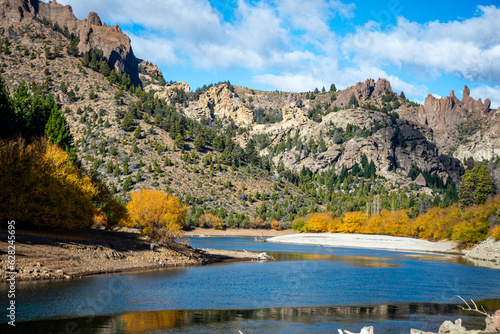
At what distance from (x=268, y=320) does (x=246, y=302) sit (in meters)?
5.85

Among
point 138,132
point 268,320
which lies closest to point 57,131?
point 268,320

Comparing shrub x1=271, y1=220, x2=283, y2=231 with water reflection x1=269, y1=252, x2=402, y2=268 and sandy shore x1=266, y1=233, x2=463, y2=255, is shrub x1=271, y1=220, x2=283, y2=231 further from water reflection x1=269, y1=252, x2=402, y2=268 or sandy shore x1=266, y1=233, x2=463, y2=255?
water reflection x1=269, y1=252, x2=402, y2=268

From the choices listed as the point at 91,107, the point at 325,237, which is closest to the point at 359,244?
the point at 325,237

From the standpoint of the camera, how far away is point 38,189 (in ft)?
144

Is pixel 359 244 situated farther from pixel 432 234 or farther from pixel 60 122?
pixel 60 122

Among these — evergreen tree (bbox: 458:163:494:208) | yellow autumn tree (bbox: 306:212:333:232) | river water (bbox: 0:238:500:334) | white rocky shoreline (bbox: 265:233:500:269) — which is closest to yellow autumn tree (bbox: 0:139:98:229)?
river water (bbox: 0:238:500:334)

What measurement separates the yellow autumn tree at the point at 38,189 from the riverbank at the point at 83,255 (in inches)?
76.3

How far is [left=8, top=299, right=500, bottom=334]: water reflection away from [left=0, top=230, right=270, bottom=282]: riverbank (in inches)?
512

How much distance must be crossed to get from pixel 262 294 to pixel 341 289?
8.98 metres

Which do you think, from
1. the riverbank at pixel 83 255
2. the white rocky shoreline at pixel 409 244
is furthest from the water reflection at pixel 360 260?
the riverbank at pixel 83 255

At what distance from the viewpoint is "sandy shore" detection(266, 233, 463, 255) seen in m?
95.9

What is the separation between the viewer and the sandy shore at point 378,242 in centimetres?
9594

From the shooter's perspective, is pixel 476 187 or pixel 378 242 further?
pixel 378 242

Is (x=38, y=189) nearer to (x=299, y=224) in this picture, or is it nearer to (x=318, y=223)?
(x=318, y=223)
